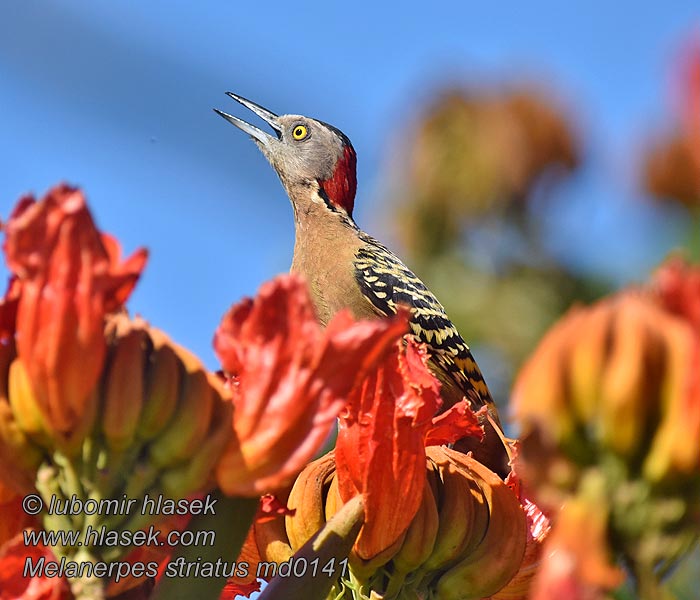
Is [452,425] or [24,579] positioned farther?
[452,425]

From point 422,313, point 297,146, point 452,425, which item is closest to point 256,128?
point 297,146

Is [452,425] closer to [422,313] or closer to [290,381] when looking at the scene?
[290,381]

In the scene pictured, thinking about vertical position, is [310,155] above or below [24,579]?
above

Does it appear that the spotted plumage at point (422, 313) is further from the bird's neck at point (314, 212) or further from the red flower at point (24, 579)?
the red flower at point (24, 579)

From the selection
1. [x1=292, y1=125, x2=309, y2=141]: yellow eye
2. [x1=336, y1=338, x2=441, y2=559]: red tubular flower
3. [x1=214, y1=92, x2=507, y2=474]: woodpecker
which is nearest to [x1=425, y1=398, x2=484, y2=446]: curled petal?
[x1=336, y1=338, x2=441, y2=559]: red tubular flower

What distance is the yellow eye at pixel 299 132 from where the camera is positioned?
8.20 m

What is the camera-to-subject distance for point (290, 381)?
1.87 metres

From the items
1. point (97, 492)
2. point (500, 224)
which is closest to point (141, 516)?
point (97, 492)

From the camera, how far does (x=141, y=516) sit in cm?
194

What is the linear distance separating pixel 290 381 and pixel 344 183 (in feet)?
20.5

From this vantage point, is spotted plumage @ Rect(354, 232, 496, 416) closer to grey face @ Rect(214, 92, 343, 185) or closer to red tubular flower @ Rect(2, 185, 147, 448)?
grey face @ Rect(214, 92, 343, 185)

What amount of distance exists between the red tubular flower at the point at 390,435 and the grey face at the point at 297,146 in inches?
219

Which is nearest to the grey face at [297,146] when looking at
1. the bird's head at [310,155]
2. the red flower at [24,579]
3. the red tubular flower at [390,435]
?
the bird's head at [310,155]

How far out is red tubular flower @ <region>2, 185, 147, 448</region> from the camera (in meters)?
1.82
